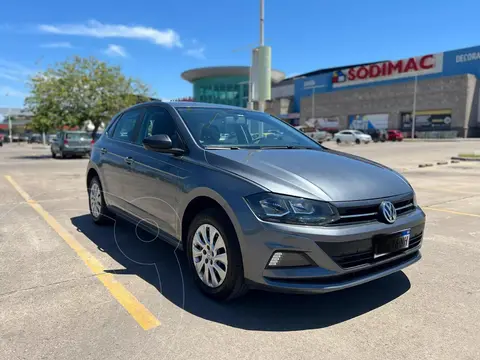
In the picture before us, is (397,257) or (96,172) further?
(96,172)

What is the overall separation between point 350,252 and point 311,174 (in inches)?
26.2

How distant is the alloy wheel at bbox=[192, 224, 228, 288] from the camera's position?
3.01 metres

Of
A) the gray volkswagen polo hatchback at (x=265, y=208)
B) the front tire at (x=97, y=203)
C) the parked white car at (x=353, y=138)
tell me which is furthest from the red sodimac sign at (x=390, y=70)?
the gray volkswagen polo hatchback at (x=265, y=208)

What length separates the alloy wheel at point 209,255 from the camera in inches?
119

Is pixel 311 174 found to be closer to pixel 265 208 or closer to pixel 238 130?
pixel 265 208

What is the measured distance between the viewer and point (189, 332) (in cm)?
272

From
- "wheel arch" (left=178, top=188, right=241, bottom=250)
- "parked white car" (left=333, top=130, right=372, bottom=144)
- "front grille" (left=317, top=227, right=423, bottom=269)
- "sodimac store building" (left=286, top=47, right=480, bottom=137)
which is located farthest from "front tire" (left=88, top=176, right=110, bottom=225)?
"sodimac store building" (left=286, top=47, right=480, bottom=137)

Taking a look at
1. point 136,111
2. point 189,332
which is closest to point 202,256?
point 189,332

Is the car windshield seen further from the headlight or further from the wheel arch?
the headlight

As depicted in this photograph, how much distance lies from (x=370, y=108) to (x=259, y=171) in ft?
210

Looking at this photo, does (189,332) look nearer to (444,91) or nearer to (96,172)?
(96,172)

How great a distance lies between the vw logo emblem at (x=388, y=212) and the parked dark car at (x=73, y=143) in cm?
2137

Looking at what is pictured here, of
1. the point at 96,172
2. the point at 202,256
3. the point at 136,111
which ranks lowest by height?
the point at 202,256

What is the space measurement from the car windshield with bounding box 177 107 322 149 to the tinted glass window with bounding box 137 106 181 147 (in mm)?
161
